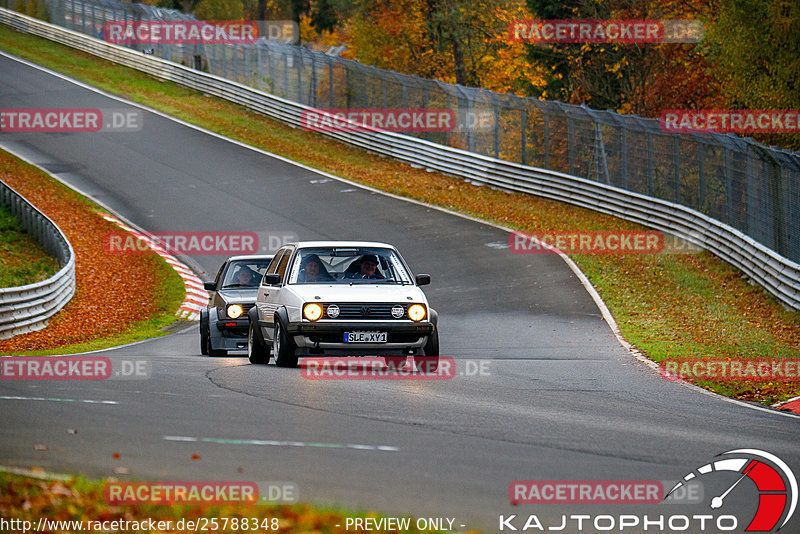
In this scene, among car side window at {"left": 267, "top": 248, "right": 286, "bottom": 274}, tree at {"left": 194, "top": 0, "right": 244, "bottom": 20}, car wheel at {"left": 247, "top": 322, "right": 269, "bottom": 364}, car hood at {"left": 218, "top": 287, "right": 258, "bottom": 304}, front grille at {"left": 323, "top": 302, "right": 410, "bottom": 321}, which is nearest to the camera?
front grille at {"left": 323, "top": 302, "right": 410, "bottom": 321}

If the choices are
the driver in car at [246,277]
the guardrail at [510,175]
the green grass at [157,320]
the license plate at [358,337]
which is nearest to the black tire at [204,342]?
the driver in car at [246,277]

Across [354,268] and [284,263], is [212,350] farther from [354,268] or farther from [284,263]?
[354,268]

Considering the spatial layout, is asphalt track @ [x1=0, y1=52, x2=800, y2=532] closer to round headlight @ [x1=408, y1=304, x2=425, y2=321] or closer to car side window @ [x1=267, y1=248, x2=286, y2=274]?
round headlight @ [x1=408, y1=304, x2=425, y2=321]

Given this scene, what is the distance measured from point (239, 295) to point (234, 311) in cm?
50

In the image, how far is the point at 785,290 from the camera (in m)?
20.7

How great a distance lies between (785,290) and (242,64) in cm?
3472

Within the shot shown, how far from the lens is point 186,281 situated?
27.4 m

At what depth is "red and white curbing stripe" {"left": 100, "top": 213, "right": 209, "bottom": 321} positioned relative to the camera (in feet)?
80.0

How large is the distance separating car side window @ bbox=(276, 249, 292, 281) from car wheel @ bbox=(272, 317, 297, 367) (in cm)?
104

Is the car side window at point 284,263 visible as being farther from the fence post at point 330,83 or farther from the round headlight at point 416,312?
the fence post at point 330,83

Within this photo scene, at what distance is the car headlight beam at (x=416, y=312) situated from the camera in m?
12.9

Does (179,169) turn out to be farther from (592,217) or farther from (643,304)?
(643,304)

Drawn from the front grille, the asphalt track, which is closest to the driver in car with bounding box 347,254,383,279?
the front grille

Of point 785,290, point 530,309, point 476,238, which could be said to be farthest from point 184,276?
point 785,290
